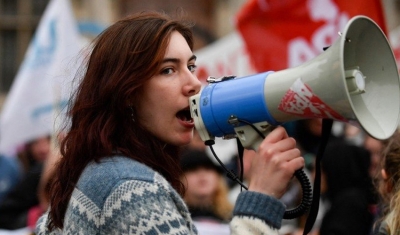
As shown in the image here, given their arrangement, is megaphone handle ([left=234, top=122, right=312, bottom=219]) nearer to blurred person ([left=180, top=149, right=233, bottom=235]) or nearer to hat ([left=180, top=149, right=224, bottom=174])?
blurred person ([left=180, top=149, right=233, bottom=235])

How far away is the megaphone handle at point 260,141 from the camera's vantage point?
5.99ft

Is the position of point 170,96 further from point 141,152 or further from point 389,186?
point 389,186

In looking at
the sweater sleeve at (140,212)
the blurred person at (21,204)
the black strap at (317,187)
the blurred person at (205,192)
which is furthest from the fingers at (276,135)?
the blurred person at (21,204)

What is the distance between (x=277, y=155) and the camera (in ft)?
5.82

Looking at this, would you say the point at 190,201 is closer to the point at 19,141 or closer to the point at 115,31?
the point at 19,141

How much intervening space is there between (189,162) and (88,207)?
2921mm

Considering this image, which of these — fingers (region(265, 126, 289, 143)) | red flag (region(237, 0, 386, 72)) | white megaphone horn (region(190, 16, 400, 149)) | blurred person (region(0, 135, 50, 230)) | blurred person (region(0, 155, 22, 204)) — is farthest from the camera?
blurred person (region(0, 155, 22, 204))

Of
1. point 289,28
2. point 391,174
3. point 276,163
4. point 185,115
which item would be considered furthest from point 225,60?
point 276,163

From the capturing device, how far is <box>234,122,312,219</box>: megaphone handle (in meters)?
1.83

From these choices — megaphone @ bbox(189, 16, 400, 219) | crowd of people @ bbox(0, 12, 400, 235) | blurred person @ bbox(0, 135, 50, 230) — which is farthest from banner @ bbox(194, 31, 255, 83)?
megaphone @ bbox(189, 16, 400, 219)

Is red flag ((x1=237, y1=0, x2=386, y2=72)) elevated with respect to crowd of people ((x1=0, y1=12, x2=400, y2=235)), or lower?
lower

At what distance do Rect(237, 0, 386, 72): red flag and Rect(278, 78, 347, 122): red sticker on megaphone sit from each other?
96.1 inches

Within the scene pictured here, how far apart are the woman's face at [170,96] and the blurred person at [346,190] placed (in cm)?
185

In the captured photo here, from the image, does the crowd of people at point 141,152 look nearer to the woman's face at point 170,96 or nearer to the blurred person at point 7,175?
the woman's face at point 170,96
